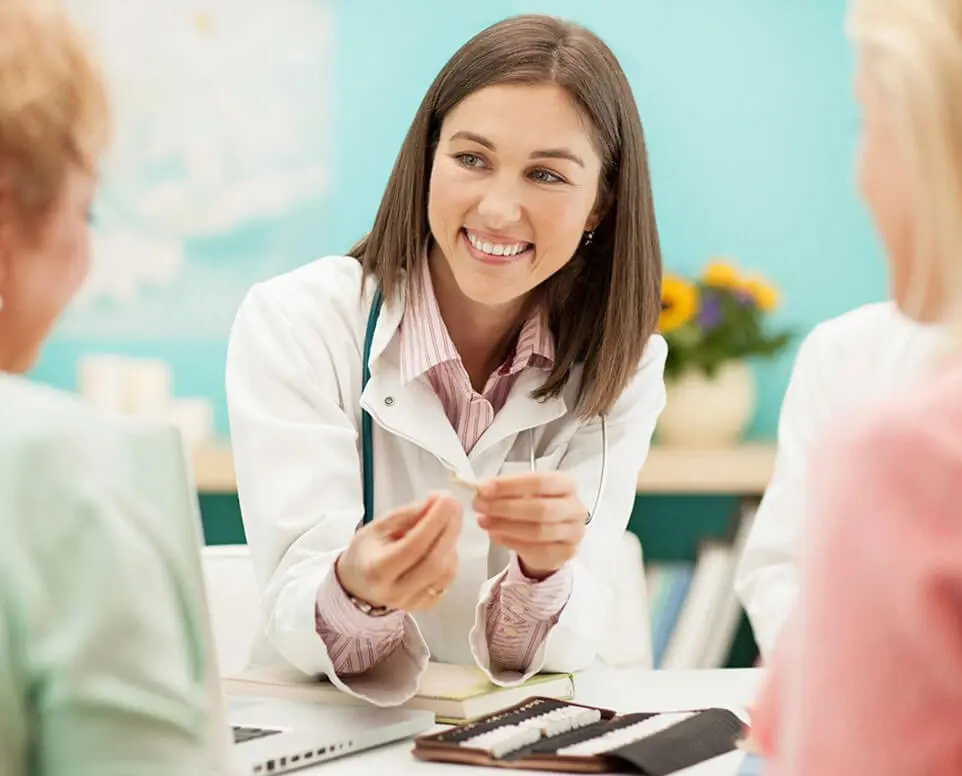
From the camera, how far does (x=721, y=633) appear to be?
122 inches

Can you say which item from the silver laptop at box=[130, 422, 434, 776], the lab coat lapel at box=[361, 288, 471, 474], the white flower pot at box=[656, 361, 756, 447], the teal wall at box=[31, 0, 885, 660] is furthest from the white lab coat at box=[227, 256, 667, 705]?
the teal wall at box=[31, 0, 885, 660]

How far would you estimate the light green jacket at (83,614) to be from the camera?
2.31 feet

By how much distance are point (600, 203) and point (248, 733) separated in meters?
1.00

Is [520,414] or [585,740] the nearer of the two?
[585,740]

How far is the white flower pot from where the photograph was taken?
3082mm

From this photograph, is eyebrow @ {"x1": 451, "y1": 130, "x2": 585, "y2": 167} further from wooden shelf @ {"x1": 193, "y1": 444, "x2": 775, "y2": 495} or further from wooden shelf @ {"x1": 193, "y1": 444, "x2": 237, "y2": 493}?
wooden shelf @ {"x1": 193, "y1": 444, "x2": 237, "y2": 493}

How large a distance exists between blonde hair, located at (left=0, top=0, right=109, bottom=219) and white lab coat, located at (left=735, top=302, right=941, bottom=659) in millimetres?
1239

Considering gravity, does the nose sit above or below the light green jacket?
above

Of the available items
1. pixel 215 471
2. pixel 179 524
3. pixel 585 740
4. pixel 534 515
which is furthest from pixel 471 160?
pixel 215 471

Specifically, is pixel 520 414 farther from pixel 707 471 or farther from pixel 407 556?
pixel 707 471

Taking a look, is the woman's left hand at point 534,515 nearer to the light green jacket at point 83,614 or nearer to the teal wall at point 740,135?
the light green jacket at point 83,614

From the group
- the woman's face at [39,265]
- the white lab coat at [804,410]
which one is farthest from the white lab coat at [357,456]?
the woman's face at [39,265]

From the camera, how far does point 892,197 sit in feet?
2.84

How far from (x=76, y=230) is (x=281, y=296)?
1020 millimetres
